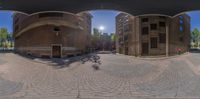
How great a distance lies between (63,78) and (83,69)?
339mm

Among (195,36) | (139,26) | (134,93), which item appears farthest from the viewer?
(195,36)

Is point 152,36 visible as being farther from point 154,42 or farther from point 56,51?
point 56,51

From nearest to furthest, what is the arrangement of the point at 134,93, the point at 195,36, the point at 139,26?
the point at 134,93, the point at 139,26, the point at 195,36

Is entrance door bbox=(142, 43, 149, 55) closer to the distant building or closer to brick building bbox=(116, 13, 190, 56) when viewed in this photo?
brick building bbox=(116, 13, 190, 56)

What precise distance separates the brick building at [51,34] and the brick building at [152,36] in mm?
620

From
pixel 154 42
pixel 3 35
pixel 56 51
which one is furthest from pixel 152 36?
pixel 3 35

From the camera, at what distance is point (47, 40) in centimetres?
253

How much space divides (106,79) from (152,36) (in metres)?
0.96

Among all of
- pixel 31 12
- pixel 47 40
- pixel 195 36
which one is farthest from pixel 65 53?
pixel 195 36

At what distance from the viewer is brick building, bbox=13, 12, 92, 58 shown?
99.7 inches

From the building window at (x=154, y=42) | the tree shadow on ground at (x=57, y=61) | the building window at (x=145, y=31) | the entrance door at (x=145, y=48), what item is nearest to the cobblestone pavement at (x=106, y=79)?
the tree shadow on ground at (x=57, y=61)

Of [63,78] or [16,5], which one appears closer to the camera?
[63,78]

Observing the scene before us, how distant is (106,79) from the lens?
2.59m

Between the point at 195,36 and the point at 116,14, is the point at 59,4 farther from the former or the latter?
the point at 195,36
